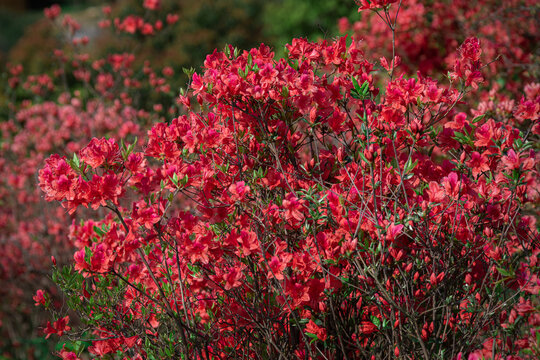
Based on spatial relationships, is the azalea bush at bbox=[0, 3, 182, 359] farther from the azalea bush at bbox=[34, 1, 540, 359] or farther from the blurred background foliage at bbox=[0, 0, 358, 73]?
the blurred background foliage at bbox=[0, 0, 358, 73]

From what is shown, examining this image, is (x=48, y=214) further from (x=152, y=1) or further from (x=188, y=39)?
(x=188, y=39)

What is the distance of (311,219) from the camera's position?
1799 mm

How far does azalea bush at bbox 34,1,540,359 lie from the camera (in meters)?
1.71

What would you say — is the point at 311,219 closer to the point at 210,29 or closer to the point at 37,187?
the point at 37,187

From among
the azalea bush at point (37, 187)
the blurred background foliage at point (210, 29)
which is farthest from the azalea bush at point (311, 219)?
the blurred background foliage at point (210, 29)

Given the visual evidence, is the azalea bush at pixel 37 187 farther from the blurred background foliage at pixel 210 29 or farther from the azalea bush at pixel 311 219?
the blurred background foliage at pixel 210 29

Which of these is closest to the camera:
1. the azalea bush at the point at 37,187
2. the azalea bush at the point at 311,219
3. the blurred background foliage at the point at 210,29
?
the azalea bush at the point at 311,219

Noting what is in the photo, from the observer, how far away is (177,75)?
1202cm

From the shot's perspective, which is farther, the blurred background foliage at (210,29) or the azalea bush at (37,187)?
the blurred background foliage at (210,29)

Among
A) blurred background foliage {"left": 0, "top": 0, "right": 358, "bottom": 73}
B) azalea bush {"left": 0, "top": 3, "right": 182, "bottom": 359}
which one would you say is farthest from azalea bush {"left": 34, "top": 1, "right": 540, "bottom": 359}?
blurred background foliage {"left": 0, "top": 0, "right": 358, "bottom": 73}

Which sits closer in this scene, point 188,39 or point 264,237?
point 264,237

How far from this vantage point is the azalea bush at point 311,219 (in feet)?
5.61

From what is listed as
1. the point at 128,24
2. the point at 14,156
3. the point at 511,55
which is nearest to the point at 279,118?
the point at 511,55

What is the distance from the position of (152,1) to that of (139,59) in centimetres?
798
